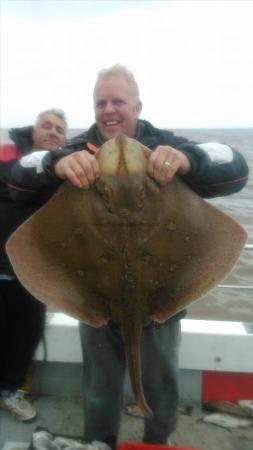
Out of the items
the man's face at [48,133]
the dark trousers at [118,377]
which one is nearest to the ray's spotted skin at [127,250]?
the dark trousers at [118,377]

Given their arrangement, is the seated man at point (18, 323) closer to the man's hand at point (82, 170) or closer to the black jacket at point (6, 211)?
the black jacket at point (6, 211)

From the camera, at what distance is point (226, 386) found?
13.6 feet

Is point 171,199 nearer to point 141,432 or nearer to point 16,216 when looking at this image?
point 16,216

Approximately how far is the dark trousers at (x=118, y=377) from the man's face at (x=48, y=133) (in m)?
1.84

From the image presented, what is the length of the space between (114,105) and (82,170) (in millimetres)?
699

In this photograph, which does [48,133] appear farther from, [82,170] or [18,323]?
[82,170]

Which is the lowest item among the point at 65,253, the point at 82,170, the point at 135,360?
the point at 135,360

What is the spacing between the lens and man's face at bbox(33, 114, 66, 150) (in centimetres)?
409

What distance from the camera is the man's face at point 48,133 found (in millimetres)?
4090

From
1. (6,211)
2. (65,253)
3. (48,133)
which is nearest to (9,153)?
(48,133)

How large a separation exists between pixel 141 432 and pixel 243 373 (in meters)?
1.02

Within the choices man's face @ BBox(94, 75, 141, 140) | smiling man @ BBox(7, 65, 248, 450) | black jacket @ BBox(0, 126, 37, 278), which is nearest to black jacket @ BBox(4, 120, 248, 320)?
smiling man @ BBox(7, 65, 248, 450)

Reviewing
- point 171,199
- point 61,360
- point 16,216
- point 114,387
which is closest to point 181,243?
point 171,199

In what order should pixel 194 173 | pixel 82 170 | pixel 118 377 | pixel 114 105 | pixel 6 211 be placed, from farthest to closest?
pixel 6 211
pixel 118 377
pixel 114 105
pixel 194 173
pixel 82 170
